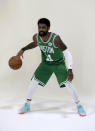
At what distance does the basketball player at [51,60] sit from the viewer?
3697 mm

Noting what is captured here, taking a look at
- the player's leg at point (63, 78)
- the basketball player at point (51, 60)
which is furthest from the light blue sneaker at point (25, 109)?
the player's leg at point (63, 78)

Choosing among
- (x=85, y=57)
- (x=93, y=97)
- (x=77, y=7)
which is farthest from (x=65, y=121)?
(x=77, y=7)

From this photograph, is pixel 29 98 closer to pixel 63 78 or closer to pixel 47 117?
pixel 47 117

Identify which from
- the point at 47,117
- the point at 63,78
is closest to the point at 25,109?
the point at 47,117

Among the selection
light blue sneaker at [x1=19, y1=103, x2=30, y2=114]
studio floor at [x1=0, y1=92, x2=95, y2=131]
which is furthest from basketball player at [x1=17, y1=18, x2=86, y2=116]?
studio floor at [x1=0, y1=92, x2=95, y2=131]

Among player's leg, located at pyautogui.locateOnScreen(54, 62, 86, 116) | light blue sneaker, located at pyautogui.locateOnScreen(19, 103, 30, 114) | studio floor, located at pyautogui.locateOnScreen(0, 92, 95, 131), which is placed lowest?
studio floor, located at pyautogui.locateOnScreen(0, 92, 95, 131)

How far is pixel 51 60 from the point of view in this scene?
383 centimetres

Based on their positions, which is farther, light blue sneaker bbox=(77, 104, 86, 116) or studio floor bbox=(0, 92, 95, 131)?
light blue sneaker bbox=(77, 104, 86, 116)

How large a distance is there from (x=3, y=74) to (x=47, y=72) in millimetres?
1066

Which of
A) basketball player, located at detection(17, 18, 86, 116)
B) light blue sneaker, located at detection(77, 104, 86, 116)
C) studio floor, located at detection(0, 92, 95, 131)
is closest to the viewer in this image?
studio floor, located at detection(0, 92, 95, 131)

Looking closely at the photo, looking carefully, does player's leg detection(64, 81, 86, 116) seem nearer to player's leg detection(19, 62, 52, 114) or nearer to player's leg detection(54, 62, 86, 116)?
player's leg detection(54, 62, 86, 116)

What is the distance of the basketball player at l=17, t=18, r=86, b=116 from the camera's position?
146 inches

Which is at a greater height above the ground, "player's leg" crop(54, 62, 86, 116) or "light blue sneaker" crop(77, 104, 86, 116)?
"player's leg" crop(54, 62, 86, 116)

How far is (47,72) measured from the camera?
3887 millimetres
